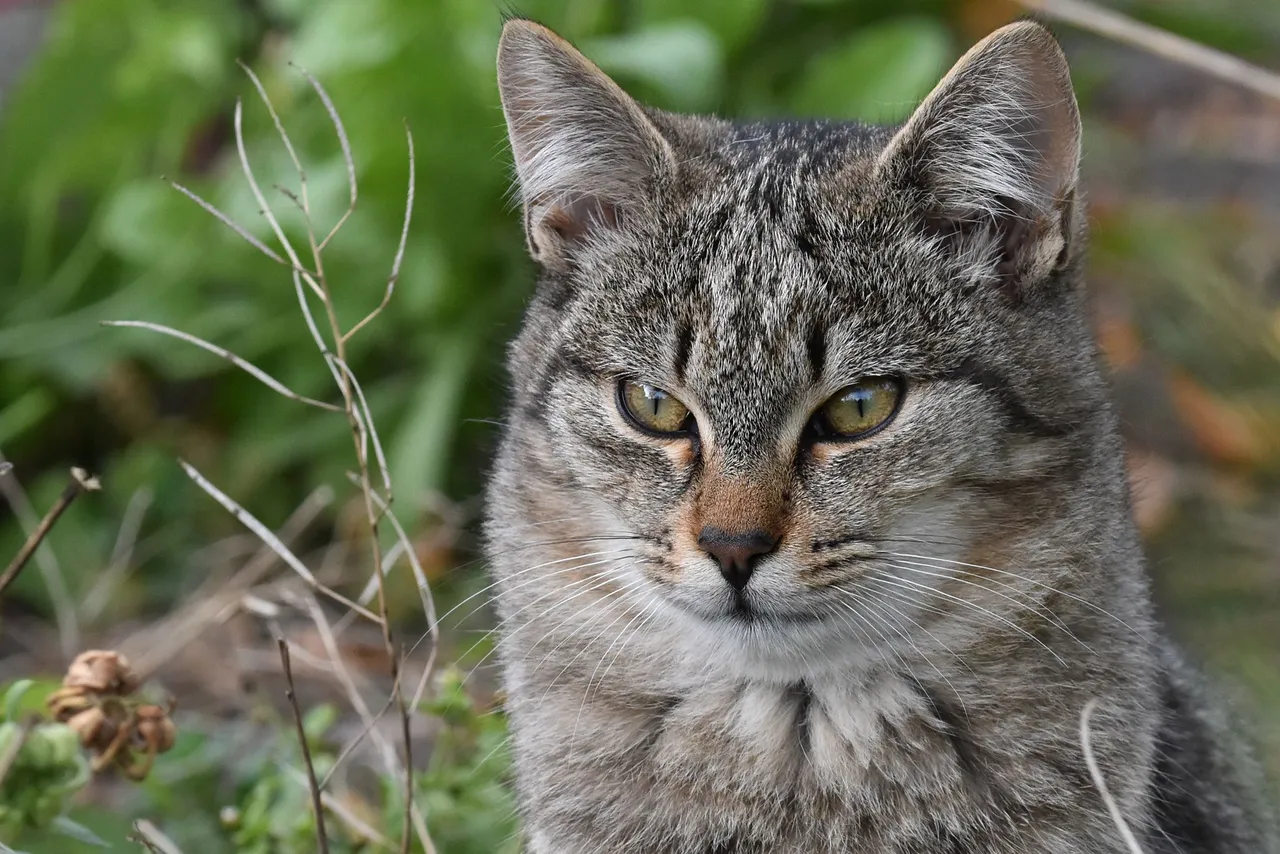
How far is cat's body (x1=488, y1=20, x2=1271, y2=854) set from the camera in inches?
84.2

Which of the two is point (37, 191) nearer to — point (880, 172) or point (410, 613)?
point (410, 613)

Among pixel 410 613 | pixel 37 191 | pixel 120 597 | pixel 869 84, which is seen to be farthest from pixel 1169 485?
pixel 37 191

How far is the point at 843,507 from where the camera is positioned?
82.4 inches

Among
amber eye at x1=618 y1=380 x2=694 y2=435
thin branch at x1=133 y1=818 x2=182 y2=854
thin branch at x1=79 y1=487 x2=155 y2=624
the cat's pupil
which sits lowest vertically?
thin branch at x1=79 y1=487 x2=155 y2=624

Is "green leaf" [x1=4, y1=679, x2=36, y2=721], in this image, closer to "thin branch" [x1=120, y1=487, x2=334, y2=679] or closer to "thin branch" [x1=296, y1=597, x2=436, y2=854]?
"thin branch" [x1=296, y1=597, x2=436, y2=854]

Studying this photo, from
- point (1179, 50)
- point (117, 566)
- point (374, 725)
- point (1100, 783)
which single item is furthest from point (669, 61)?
point (1100, 783)

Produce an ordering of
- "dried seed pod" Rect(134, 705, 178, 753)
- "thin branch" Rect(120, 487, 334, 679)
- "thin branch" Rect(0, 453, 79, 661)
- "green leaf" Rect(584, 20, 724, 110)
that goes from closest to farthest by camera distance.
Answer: "dried seed pod" Rect(134, 705, 178, 753) → "thin branch" Rect(120, 487, 334, 679) → "thin branch" Rect(0, 453, 79, 661) → "green leaf" Rect(584, 20, 724, 110)

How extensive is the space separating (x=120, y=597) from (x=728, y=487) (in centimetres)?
266

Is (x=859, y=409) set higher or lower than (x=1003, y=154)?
lower

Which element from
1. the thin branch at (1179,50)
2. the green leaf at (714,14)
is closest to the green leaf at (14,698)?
the thin branch at (1179,50)

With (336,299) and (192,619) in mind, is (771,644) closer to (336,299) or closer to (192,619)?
(192,619)

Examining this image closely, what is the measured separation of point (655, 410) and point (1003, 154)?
2.24 feet

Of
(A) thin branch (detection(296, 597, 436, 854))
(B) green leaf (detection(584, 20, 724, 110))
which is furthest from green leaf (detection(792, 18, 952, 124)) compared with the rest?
(A) thin branch (detection(296, 597, 436, 854))

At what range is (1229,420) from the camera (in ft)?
15.8
